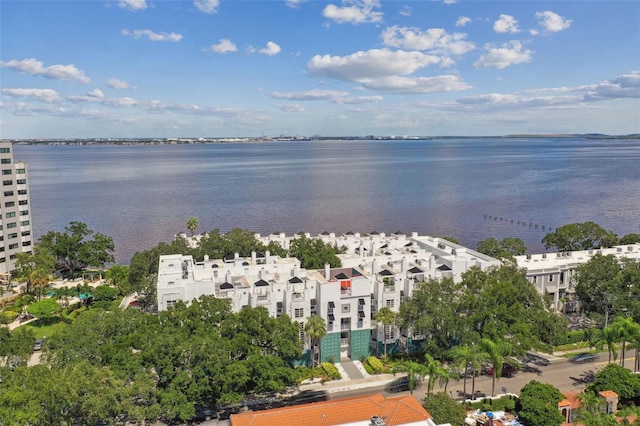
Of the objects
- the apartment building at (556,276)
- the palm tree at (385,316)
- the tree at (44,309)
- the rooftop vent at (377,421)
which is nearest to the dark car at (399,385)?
the palm tree at (385,316)

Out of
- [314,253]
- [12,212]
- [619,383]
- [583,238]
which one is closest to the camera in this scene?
[619,383]

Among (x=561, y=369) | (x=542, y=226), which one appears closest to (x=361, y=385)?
(x=561, y=369)

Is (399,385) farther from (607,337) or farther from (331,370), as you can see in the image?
(607,337)

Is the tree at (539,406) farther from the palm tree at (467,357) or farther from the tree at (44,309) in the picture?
the tree at (44,309)

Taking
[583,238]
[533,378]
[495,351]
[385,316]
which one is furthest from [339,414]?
[583,238]

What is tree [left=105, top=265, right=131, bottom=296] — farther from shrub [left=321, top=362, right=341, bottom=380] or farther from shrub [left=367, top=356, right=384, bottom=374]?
shrub [left=367, top=356, right=384, bottom=374]

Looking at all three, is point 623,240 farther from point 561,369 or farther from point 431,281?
point 431,281

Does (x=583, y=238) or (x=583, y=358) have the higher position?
(x=583, y=238)

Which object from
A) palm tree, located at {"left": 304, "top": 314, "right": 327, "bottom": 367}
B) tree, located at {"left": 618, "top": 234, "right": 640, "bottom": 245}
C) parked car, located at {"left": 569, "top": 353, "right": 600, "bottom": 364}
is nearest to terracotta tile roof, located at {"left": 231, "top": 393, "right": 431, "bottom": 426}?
palm tree, located at {"left": 304, "top": 314, "right": 327, "bottom": 367}
